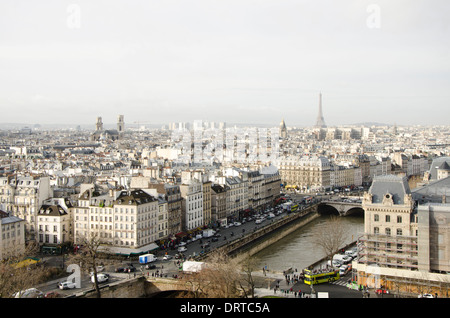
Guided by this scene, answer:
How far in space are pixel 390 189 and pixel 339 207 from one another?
65.2 ft

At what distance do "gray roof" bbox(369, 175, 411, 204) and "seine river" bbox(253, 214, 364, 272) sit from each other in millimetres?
1714

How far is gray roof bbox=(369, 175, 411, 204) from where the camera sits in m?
20.2

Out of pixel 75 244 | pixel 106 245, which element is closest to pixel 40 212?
pixel 75 244

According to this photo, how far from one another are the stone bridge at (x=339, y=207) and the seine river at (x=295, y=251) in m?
4.08

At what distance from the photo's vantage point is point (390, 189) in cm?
2048

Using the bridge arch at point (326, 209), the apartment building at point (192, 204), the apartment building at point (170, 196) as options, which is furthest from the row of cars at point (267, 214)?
the apartment building at point (170, 196)

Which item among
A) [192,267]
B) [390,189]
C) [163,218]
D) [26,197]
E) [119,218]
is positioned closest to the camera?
[192,267]

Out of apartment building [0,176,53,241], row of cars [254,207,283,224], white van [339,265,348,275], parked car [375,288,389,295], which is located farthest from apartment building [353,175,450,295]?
apartment building [0,176,53,241]

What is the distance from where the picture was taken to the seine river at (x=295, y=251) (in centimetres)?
2455

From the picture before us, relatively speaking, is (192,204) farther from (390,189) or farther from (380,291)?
(380,291)

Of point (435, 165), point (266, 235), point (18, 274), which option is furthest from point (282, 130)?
point (18, 274)

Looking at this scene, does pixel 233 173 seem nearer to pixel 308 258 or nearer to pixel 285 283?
pixel 308 258

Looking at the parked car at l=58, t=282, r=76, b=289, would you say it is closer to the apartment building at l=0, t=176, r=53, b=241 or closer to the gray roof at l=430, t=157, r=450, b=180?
the apartment building at l=0, t=176, r=53, b=241

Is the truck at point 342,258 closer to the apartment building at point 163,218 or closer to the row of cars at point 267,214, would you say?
the apartment building at point 163,218
